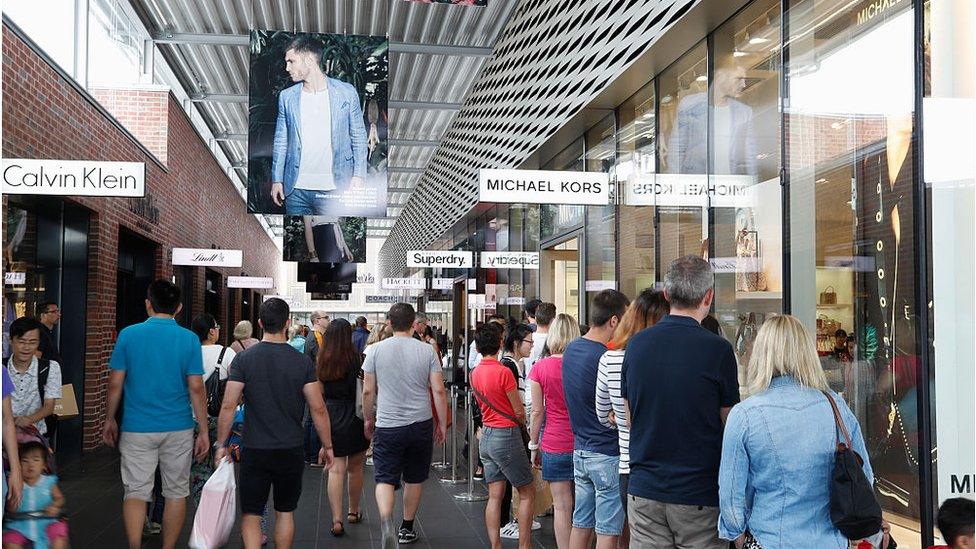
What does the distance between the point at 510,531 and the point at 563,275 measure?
5.62 m

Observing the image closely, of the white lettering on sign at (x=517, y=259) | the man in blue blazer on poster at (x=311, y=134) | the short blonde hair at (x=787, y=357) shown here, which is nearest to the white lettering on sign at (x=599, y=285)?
the white lettering on sign at (x=517, y=259)

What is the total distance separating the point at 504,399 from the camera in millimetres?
5492

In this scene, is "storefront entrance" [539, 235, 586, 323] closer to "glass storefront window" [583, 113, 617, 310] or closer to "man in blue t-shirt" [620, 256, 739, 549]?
"glass storefront window" [583, 113, 617, 310]

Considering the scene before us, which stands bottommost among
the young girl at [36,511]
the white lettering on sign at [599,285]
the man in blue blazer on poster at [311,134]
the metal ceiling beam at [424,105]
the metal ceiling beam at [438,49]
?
the young girl at [36,511]

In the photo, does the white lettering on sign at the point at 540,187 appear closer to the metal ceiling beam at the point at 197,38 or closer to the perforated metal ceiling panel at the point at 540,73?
the perforated metal ceiling panel at the point at 540,73

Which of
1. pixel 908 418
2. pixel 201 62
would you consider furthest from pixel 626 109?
pixel 201 62

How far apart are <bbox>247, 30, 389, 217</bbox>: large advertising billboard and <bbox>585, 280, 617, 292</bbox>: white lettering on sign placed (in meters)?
2.54

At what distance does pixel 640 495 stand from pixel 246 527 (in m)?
2.46

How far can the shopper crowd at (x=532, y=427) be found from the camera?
2.98 metres

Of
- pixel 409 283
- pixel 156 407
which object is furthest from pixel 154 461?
pixel 409 283

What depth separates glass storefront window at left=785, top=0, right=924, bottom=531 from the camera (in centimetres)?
450

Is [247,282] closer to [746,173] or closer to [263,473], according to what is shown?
[746,173]

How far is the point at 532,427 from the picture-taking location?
17.0 feet

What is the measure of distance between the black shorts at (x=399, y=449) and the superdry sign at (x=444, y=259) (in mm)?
7923
